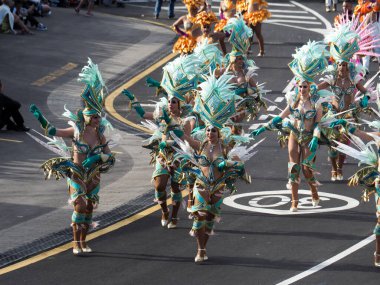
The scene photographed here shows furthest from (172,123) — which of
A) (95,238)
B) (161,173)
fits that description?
(95,238)

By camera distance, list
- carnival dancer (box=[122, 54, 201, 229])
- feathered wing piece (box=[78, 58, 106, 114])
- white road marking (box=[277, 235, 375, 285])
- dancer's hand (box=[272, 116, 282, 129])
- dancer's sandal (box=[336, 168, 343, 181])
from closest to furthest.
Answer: white road marking (box=[277, 235, 375, 285])
feathered wing piece (box=[78, 58, 106, 114])
carnival dancer (box=[122, 54, 201, 229])
dancer's hand (box=[272, 116, 282, 129])
dancer's sandal (box=[336, 168, 343, 181])

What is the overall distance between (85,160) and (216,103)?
2318mm

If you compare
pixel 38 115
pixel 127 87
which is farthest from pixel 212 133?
pixel 127 87

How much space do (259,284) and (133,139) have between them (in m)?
9.97

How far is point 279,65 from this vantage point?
112 ft

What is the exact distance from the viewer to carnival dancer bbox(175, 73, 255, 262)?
1888 cm

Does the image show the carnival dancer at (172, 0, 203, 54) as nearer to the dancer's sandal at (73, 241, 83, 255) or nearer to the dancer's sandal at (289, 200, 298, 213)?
the dancer's sandal at (289, 200, 298, 213)

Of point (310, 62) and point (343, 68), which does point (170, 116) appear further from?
point (343, 68)

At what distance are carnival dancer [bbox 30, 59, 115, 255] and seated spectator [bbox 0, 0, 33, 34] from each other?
16901 millimetres

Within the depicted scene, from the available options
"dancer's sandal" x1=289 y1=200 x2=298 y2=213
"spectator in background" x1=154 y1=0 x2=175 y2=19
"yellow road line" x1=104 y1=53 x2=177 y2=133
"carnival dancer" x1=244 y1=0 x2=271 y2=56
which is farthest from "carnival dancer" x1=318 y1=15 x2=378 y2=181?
"spectator in background" x1=154 y1=0 x2=175 y2=19

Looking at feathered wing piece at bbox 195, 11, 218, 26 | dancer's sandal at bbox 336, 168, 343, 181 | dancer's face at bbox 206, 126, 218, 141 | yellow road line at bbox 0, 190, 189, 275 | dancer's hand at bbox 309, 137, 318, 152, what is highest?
feathered wing piece at bbox 195, 11, 218, 26

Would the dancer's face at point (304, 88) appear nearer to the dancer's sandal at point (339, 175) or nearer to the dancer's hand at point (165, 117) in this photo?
the dancer's sandal at point (339, 175)

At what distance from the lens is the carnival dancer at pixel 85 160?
1927 centimetres

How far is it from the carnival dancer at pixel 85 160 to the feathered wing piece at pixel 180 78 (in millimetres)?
1477
